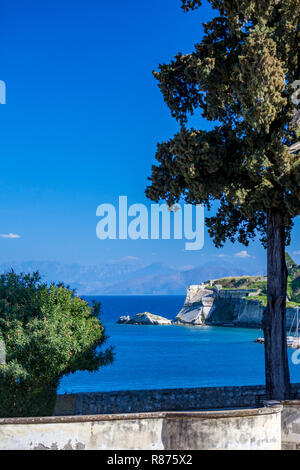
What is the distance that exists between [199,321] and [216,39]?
421ft

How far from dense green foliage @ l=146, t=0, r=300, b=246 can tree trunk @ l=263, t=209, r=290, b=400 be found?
51 cm

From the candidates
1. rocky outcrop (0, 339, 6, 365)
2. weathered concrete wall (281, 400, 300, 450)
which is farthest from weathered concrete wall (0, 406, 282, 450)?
rocky outcrop (0, 339, 6, 365)

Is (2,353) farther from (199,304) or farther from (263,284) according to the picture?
(199,304)

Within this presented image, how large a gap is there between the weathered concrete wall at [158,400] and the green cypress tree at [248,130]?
137 cm

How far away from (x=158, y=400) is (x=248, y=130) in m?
9.04

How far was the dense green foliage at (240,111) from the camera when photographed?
546 inches

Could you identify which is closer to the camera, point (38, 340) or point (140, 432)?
point (140, 432)

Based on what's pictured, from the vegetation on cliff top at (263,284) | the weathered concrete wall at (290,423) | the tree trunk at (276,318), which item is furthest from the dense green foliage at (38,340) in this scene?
the vegetation on cliff top at (263,284)

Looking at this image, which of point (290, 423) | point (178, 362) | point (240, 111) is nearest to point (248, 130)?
point (240, 111)

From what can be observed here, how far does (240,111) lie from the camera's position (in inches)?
606

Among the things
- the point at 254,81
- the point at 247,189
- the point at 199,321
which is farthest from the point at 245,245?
the point at 199,321

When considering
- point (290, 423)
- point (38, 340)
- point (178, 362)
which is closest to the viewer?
point (290, 423)

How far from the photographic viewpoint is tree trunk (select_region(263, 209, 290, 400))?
15.7 meters
